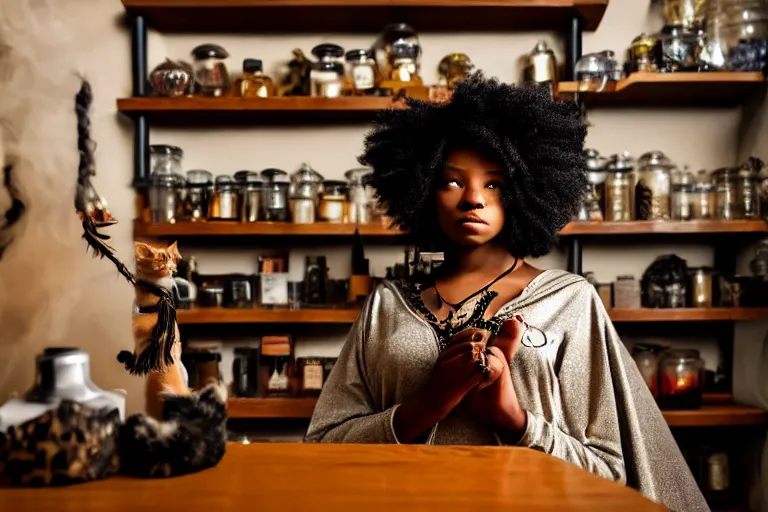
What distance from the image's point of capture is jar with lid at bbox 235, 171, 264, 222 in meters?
2.21

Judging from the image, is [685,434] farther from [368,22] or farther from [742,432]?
[368,22]

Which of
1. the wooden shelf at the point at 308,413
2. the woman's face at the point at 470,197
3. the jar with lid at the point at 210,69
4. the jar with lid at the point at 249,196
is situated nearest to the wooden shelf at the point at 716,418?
the wooden shelf at the point at 308,413

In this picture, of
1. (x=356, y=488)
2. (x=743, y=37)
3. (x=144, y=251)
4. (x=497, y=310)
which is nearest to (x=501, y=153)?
(x=497, y=310)

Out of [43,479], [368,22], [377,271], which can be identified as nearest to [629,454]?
[43,479]

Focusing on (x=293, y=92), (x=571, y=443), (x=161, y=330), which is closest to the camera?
(x=161, y=330)

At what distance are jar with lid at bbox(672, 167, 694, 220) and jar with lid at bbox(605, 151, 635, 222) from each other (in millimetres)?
141

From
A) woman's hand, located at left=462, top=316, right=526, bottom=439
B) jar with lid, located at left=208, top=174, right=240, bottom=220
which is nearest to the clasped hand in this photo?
woman's hand, located at left=462, top=316, right=526, bottom=439

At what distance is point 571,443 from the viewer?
110cm

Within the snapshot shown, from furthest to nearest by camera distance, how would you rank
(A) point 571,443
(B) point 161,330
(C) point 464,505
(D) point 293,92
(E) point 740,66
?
1. (D) point 293,92
2. (E) point 740,66
3. (A) point 571,443
4. (B) point 161,330
5. (C) point 464,505

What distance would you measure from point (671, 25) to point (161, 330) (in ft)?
6.76

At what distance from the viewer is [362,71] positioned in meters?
2.23

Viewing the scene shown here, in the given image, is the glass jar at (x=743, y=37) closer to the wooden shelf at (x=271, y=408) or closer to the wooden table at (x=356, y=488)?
the wooden shelf at (x=271, y=408)

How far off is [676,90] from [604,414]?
1.47 m

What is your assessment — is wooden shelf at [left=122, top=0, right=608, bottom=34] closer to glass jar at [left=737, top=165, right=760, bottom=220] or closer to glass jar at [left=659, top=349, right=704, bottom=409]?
glass jar at [left=737, top=165, right=760, bottom=220]
